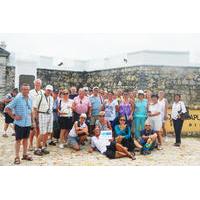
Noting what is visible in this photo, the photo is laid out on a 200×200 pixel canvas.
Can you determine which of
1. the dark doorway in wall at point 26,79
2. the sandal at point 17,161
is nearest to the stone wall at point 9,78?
the dark doorway in wall at point 26,79

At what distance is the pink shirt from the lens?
26.3 ft

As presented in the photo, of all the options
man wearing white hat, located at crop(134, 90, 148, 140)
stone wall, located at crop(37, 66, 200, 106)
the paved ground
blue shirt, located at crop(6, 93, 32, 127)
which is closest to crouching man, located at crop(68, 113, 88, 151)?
the paved ground

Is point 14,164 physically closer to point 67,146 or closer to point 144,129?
point 67,146

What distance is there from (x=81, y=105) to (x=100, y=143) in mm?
977

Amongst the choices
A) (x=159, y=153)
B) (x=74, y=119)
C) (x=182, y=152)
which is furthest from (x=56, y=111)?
(x=182, y=152)

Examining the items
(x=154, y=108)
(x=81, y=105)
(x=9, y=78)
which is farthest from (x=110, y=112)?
(x=9, y=78)

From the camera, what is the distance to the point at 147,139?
7.93 m

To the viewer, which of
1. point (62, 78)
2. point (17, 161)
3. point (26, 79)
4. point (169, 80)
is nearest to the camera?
point (17, 161)

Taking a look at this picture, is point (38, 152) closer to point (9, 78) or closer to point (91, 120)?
point (91, 120)

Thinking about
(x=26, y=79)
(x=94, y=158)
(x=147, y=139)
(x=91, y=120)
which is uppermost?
(x=26, y=79)

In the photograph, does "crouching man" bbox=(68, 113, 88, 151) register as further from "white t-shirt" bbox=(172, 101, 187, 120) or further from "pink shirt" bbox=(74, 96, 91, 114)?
"white t-shirt" bbox=(172, 101, 187, 120)

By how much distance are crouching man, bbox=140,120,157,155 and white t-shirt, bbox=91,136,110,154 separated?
852 millimetres

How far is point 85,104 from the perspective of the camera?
26.4 ft

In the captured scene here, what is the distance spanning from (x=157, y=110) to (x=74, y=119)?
197 cm
